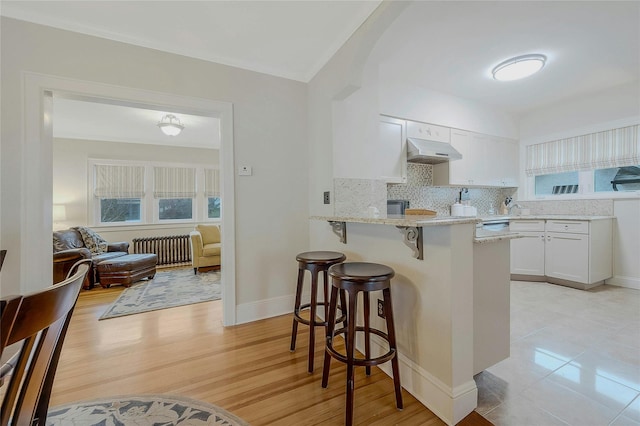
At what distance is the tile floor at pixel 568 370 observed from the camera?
4.47 ft

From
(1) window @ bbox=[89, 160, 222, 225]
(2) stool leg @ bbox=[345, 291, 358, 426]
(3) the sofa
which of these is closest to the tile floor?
(2) stool leg @ bbox=[345, 291, 358, 426]

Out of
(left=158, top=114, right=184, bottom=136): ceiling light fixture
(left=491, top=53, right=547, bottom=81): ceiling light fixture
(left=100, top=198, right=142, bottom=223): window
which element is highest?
(left=491, top=53, right=547, bottom=81): ceiling light fixture

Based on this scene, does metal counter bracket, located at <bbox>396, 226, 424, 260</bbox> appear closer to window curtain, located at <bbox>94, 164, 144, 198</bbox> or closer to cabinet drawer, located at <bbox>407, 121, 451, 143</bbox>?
cabinet drawer, located at <bbox>407, 121, 451, 143</bbox>

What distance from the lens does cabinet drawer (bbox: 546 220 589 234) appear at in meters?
3.30

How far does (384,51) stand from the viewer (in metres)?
2.55

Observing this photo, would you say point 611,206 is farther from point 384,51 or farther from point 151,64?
point 151,64

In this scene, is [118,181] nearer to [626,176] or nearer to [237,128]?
[237,128]

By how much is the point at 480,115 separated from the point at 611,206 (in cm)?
210

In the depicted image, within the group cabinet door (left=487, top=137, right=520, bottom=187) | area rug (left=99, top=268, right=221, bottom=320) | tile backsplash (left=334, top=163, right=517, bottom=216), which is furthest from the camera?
cabinet door (left=487, top=137, right=520, bottom=187)

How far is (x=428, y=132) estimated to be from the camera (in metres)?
3.57

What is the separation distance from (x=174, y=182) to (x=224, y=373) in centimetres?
492

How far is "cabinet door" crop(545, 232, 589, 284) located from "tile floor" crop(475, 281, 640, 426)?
1.84ft

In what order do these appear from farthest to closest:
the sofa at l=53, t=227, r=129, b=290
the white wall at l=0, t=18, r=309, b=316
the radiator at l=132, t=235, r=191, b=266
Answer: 1. the radiator at l=132, t=235, r=191, b=266
2. the sofa at l=53, t=227, r=129, b=290
3. the white wall at l=0, t=18, r=309, b=316

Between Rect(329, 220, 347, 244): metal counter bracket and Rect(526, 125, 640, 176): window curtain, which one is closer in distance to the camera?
Rect(329, 220, 347, 244): metal counter bracket
